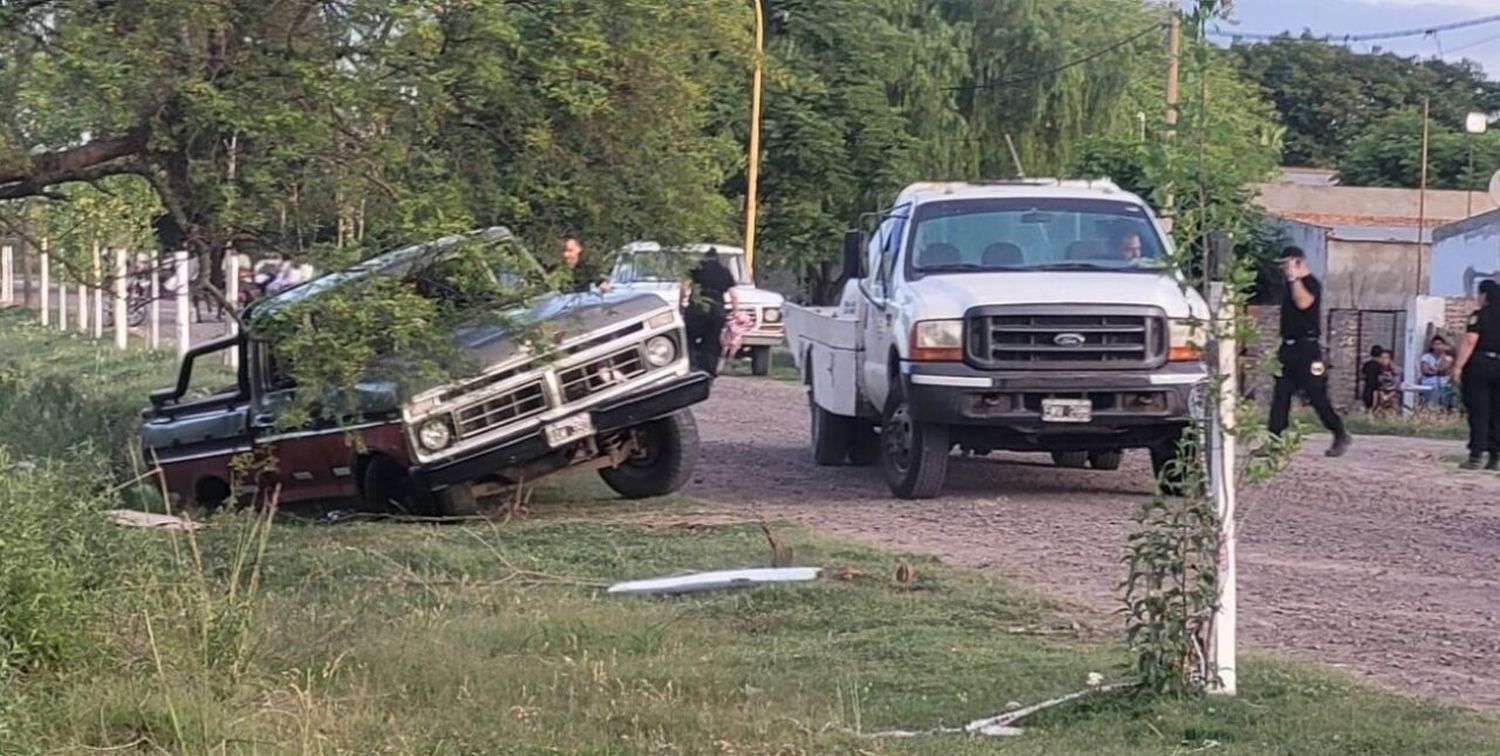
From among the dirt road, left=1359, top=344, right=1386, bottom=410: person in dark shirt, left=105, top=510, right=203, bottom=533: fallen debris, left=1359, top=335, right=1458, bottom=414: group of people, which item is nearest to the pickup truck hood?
the dirt road

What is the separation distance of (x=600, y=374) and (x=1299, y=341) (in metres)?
6.90

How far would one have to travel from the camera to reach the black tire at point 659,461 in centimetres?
1388

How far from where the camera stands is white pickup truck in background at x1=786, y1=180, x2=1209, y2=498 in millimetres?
13055

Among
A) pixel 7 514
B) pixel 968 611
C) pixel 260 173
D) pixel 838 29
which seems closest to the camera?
pixel 7 514

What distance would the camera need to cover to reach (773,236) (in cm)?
4134

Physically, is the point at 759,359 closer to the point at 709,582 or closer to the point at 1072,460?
the point at 1072,460

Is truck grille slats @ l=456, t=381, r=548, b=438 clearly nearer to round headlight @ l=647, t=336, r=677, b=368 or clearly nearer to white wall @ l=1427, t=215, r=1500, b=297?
round headlight @ l=647, t=336, r=677, b=368

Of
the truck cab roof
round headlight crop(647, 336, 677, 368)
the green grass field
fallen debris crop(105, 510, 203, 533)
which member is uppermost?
the truck cab roof

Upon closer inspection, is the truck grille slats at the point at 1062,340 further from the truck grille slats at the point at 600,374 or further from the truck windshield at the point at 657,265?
the truck grille slats at the point at 600,374

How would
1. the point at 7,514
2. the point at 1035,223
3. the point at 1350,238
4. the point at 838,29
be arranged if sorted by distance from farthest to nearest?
the point at 1350,238
the point at 838,29
the point at 1035,223
the point at 7,514

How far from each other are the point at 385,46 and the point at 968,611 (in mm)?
4081

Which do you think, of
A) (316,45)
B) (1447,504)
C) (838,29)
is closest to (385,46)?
(316,45)

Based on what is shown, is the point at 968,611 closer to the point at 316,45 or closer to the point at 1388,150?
the point at 316,45

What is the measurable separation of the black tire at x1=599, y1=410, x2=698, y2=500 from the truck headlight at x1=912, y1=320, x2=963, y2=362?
172cm
